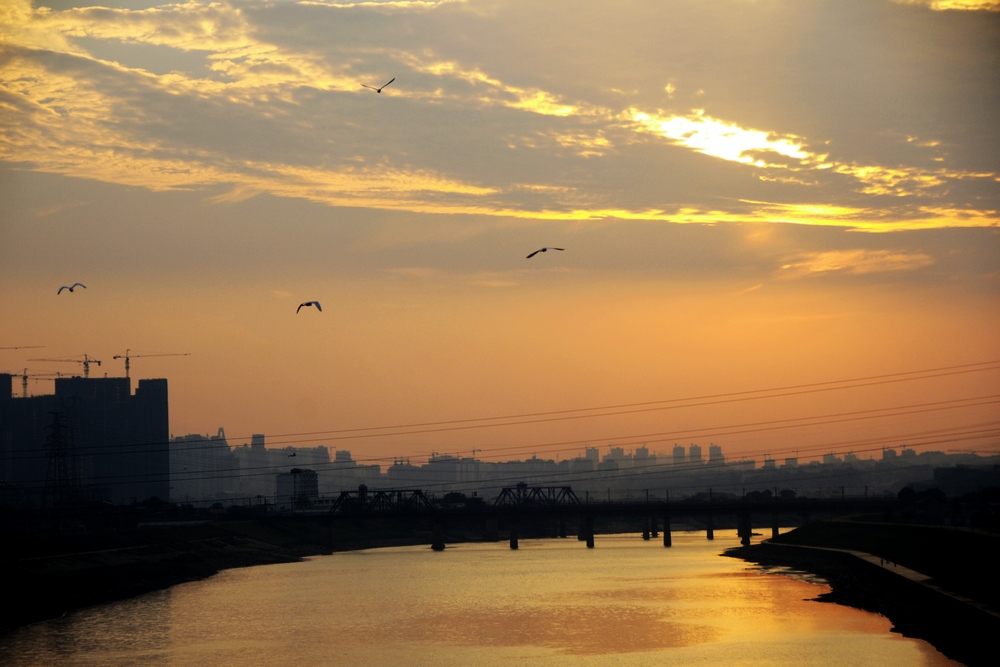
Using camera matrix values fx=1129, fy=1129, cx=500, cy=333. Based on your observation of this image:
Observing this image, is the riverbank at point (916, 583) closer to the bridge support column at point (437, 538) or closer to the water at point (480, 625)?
the water at point (480, 625)

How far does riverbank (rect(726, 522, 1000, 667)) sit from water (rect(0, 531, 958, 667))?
165 centimetres

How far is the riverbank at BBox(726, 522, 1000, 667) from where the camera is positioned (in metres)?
55.4

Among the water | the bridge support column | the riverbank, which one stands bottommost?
the bridge support column

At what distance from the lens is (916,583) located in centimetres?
6969

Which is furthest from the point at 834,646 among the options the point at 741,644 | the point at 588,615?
the point at 588,615

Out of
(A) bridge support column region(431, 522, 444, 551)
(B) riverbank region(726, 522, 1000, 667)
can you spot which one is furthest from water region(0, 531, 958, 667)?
(A) bridge support column region(431, 522, 444, 551)

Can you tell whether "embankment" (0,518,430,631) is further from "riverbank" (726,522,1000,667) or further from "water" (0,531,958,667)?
"riverbank" (726,522,1000,667)

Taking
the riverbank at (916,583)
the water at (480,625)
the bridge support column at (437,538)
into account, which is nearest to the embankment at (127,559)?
the water at (480,625)

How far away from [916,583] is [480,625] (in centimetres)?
2772

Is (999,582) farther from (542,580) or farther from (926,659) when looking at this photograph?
(542,580)

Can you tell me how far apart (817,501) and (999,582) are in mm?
117444

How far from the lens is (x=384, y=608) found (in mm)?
86750

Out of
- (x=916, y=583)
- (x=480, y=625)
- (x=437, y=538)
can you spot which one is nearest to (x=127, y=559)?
(x=480, y=625)

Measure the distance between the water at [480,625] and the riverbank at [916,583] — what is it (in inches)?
64.8
